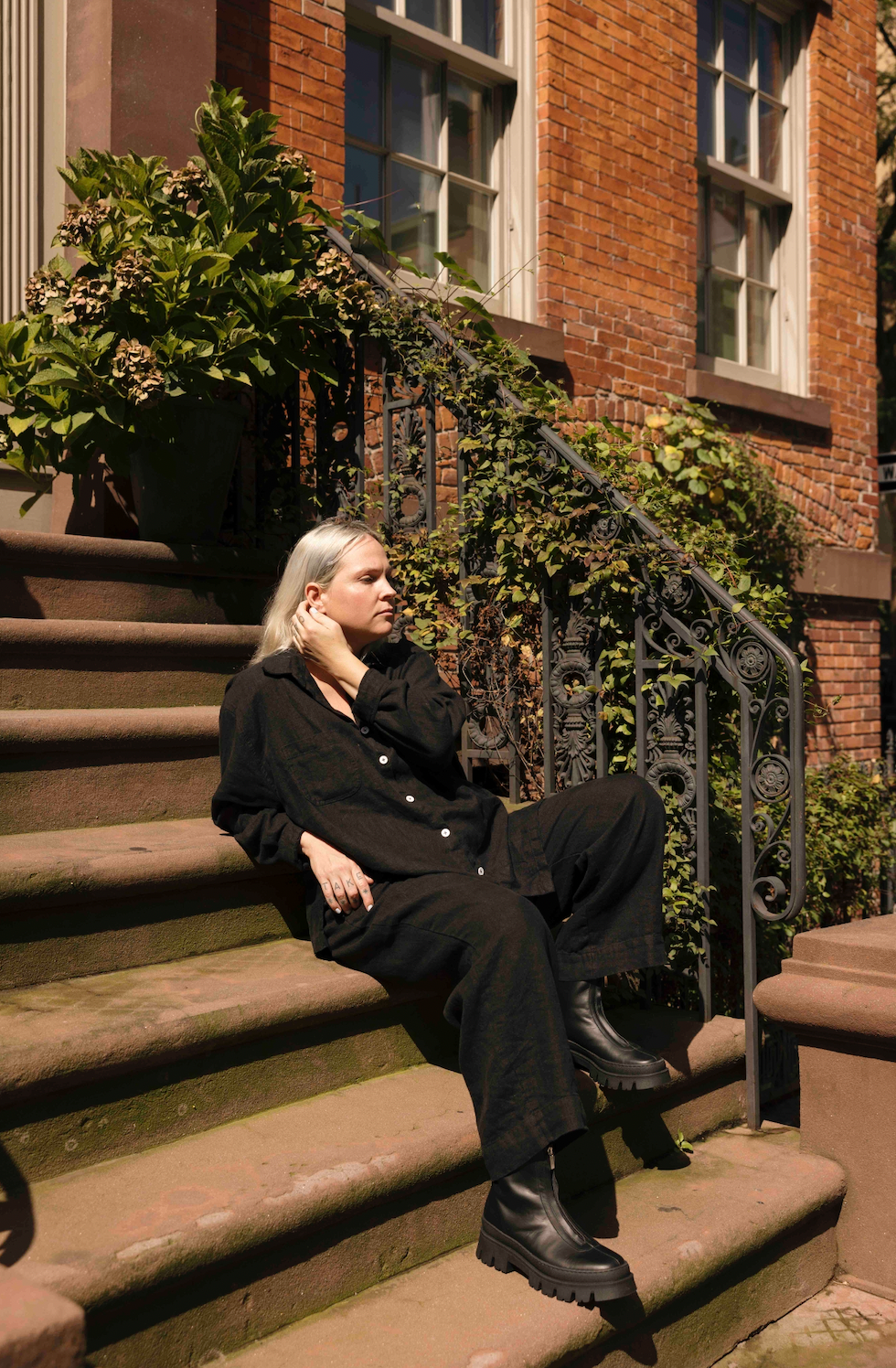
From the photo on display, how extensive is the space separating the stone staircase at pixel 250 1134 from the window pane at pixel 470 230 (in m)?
3.52

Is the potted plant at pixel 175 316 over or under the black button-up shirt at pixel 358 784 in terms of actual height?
over

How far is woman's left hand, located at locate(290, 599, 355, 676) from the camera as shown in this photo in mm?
2777

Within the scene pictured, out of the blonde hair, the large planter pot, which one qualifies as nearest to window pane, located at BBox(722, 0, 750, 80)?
the large planter pot

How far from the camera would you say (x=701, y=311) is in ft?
24.1

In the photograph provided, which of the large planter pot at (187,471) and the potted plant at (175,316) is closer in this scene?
the potted plant at (175,316)

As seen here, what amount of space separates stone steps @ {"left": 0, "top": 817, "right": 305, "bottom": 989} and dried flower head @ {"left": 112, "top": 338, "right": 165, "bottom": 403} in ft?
4.72

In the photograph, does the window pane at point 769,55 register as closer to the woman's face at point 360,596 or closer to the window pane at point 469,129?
the window pane at point 469,129

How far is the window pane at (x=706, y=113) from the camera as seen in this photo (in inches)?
283

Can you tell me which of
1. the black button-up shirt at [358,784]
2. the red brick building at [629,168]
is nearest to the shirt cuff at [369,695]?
the black button-up shirt at [358,784]

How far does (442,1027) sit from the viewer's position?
2695 mm

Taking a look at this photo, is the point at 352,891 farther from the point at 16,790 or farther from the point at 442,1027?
the point at 16,790

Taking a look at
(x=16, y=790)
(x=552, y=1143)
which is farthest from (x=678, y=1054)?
(x=16, y=790)

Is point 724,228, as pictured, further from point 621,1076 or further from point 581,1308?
point 581,1308

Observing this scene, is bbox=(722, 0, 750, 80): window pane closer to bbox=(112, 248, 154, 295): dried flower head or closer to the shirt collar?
bbox=(112, 248, 154, 295): dried flower head
